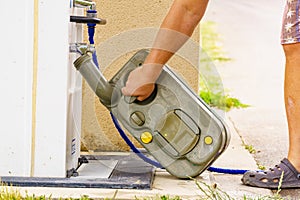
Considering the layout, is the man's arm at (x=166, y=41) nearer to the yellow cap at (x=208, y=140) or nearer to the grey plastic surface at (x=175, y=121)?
the grey plastic surface at (x=175, y=121)

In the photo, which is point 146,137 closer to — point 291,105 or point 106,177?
point 106,177

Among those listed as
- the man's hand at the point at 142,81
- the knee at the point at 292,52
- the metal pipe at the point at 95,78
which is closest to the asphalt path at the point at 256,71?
the knee at the point at 292,52

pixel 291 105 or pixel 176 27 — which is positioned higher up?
pixel 176 27

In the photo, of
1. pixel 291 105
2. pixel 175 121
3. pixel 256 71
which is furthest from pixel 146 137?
pixel 256 71

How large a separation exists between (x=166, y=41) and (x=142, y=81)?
22 cm

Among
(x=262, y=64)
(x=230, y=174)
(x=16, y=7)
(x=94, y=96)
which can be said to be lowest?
(x=262, y=64)

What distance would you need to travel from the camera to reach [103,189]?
11.6ft

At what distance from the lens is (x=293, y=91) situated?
3805 mm

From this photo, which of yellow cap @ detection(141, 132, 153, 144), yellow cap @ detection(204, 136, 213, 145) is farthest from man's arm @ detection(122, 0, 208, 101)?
yellow cap @ detection(204, 136, 213, 145)

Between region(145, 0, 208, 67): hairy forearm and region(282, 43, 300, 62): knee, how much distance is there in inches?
19.3

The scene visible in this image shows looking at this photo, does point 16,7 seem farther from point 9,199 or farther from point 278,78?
point 278,78

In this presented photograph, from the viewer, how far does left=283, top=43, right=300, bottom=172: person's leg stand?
3.78m

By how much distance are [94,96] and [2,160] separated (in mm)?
611

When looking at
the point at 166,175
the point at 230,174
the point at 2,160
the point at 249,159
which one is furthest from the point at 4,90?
the point at 249,159
